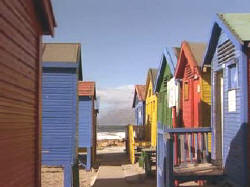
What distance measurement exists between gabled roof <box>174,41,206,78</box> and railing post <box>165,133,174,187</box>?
3812 mm

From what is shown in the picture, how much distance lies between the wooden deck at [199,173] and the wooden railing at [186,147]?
248mm

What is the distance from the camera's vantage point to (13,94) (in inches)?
263

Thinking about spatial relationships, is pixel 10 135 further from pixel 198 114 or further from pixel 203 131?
pixel 198 114

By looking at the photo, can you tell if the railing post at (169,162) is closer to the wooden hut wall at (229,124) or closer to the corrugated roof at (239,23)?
the wooden hut wall at (229,124)

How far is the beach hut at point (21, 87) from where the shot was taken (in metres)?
6.20

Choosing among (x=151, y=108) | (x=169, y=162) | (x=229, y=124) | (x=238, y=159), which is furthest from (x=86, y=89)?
(x=238, y=159)

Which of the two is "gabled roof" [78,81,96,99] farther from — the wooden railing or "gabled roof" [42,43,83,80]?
the wooden railing

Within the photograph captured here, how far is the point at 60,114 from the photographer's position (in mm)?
15117

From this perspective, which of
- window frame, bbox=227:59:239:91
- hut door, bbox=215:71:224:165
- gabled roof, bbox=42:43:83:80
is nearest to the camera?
window frame, bbox=227:59:239:91

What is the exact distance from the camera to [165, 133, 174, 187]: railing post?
406 inches

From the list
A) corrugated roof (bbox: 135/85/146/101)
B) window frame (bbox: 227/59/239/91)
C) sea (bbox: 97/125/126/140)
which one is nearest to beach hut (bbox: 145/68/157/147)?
corrugated roof (bbox: 135/85/146/101)

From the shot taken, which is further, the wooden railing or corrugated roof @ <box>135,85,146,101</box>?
corrugated roof @ <box>135,85,146,101</box>

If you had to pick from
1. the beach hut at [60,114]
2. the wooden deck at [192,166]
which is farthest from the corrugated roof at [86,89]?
the wooden deck at [192,166]

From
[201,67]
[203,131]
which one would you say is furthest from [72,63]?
[203,131]
